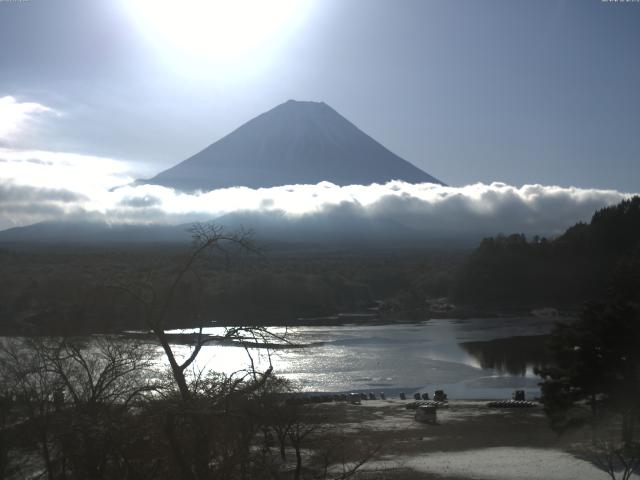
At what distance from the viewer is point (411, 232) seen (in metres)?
152

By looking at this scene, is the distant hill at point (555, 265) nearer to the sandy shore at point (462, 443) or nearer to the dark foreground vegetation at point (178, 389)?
the dark foreground vegetation at point (178, 389)

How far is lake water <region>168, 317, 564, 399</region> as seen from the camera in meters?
25.0

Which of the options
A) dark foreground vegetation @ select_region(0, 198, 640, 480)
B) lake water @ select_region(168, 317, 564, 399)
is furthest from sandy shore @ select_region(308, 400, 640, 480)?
lake water @ select_region(168, 317, 564, 399)

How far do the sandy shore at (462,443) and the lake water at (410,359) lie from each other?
302 centimetres

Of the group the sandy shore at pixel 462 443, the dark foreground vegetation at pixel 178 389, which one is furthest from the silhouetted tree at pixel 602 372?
the sandy shore at pixel 462 443

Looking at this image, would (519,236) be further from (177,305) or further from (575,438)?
(177,305)

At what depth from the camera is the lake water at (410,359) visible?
82.1 ft

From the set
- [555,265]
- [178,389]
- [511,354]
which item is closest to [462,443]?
[178,389]

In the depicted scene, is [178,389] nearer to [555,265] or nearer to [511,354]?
[511,354]

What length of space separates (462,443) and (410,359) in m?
14.8

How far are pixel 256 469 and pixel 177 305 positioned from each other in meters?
2.40

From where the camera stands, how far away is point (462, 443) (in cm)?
1650

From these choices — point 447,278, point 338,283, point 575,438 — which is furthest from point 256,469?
point 447,278

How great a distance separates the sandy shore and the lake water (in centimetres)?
302
